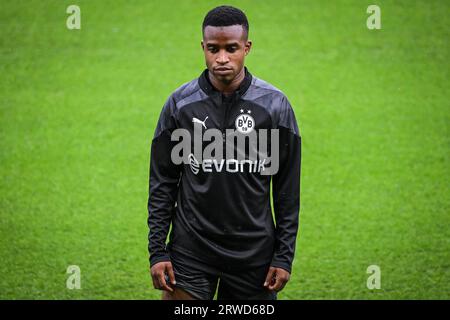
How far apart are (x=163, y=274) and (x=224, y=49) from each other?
93 cm

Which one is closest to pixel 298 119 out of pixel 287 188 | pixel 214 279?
pixel 287 188

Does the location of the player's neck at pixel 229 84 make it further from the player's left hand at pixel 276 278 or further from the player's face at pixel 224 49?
the player's left hand at pixel 276 278

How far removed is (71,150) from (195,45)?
2758 millimetres

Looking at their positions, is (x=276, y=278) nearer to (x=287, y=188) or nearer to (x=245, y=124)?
(x=287, y=188)

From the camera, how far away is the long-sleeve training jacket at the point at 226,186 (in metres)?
2.65

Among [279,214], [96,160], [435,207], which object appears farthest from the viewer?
[96,160]

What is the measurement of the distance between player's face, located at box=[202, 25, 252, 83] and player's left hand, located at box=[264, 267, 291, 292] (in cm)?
80

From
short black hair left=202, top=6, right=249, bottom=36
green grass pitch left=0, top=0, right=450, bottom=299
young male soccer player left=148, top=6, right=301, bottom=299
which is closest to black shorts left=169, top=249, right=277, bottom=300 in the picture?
young male soccer player left=148, top=6, right=301, bottom=299

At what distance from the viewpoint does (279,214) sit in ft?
9.04

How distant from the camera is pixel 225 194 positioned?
8.64 feet

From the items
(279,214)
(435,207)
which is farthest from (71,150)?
(279,214)

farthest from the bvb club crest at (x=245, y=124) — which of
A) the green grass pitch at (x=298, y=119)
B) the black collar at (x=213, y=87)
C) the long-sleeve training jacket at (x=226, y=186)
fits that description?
the green grass pitch at (x=298, y=119)

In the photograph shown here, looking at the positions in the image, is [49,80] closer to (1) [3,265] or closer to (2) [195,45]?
(2) [195,45]

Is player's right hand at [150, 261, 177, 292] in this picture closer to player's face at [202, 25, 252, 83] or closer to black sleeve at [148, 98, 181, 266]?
black sleeve at [148, 98, 181, 266]
